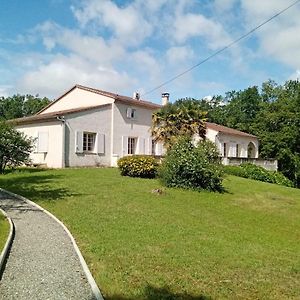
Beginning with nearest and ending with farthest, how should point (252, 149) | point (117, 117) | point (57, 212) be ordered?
point (57, 212) < point (117, 117) < point (252, 149)

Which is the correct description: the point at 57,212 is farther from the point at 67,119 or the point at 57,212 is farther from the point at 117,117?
the point at 117,117

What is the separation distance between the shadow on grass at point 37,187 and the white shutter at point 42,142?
19.0ft

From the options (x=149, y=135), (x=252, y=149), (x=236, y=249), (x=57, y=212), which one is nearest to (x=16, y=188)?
(x=57, y=212)

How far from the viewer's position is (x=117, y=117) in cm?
2892

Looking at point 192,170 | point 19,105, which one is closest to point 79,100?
point 192,170

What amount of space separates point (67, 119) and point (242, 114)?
40080mm

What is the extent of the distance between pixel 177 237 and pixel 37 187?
344 inches

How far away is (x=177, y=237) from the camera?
911 cm

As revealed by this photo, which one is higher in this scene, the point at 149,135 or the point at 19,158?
the point at 149,135

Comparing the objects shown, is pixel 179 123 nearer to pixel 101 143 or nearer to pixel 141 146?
pixel 141 146

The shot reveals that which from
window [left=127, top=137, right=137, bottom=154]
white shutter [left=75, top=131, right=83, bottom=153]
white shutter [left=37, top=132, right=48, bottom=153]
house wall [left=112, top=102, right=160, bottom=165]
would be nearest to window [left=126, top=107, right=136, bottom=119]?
house wall [left=112, top=102, right=160, bottom=165]

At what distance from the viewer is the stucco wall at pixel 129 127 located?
2880 cm

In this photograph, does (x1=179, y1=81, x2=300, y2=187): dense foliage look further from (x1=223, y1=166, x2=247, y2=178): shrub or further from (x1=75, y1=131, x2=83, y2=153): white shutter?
(x1=75, y1=131, x2=83, y2=153): white shutter

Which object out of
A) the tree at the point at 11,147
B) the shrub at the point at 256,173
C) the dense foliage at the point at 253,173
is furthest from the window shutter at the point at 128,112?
the shrub at the point at 256,173
